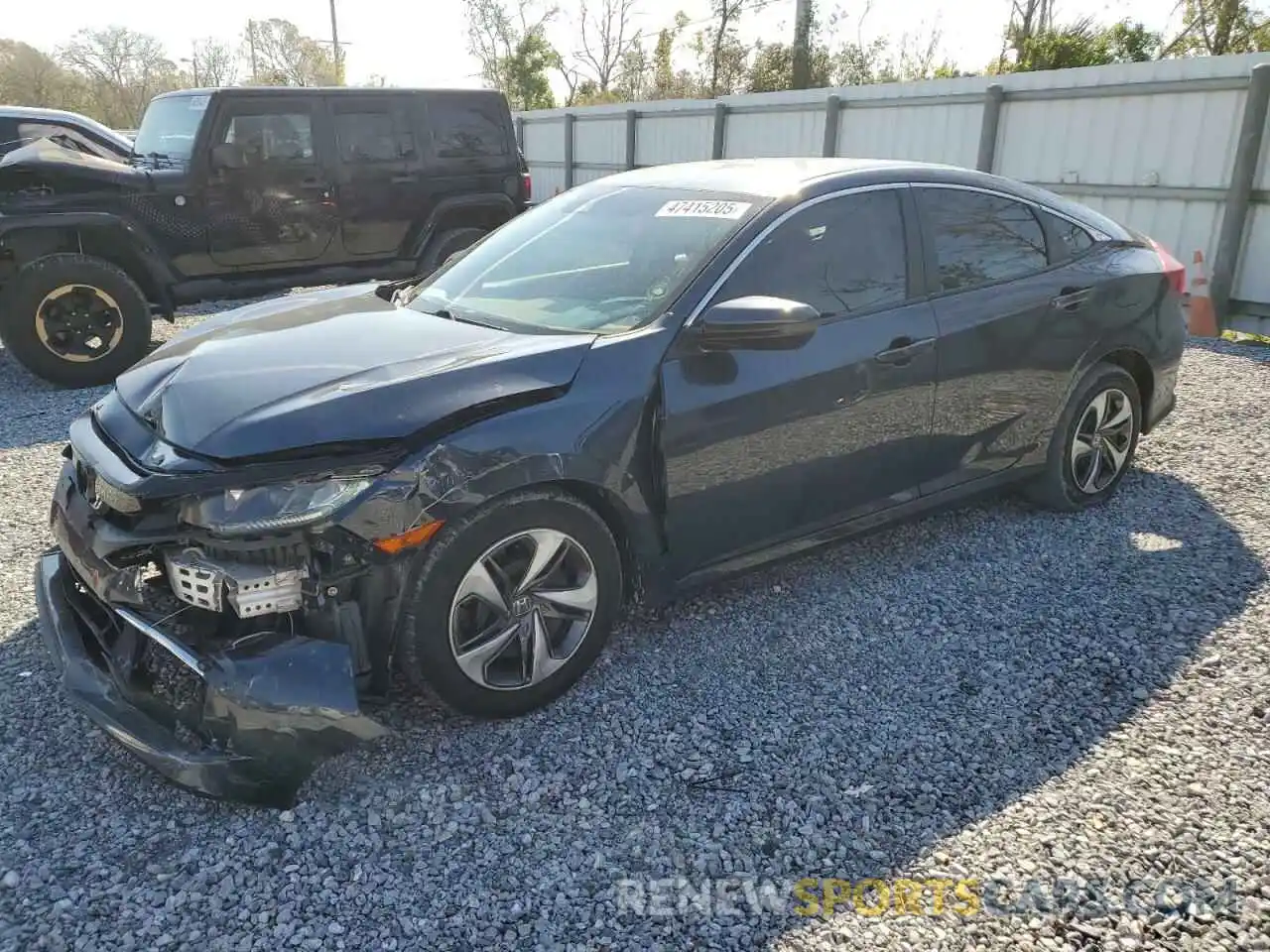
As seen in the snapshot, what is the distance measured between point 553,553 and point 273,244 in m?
6.15

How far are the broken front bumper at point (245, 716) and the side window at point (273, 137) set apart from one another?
6210 millimetres

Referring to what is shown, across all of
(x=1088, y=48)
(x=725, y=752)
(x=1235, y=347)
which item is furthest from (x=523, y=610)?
(x=1088, y=48)

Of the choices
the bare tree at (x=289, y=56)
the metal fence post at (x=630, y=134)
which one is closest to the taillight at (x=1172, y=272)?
the metal fence post at (x=630, y=134)

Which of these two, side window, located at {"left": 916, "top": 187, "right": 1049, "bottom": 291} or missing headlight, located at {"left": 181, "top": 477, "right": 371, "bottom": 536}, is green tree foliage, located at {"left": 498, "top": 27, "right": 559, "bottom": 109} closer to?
side window, located at {"left": 916, "top": 187, "right": 1049, "bottom": 291}

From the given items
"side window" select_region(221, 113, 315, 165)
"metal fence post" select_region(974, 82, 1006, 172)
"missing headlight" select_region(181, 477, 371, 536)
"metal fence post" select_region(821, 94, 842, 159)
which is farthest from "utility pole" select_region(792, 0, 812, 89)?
"missing headlight" select_region(181, 477, 371, 536)

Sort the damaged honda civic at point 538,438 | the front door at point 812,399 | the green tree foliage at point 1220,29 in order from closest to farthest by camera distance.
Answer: the damaged honda civic at point 538,438 → the front door at point 812,399 → the green tree foliage at point 1220,29

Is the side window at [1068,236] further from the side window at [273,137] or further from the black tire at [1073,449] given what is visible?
the side window at [273,137]

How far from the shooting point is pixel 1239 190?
28.0ft

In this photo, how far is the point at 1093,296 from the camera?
4367mm

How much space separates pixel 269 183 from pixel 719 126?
Answer: 28.7 feet

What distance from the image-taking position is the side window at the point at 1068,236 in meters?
4.35

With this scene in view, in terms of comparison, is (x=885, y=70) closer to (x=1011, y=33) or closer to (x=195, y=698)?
(x=1011, y=33)

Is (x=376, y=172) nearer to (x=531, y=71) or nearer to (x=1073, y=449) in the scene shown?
(x=1073, y=449)

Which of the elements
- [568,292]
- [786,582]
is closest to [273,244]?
[568,292]
